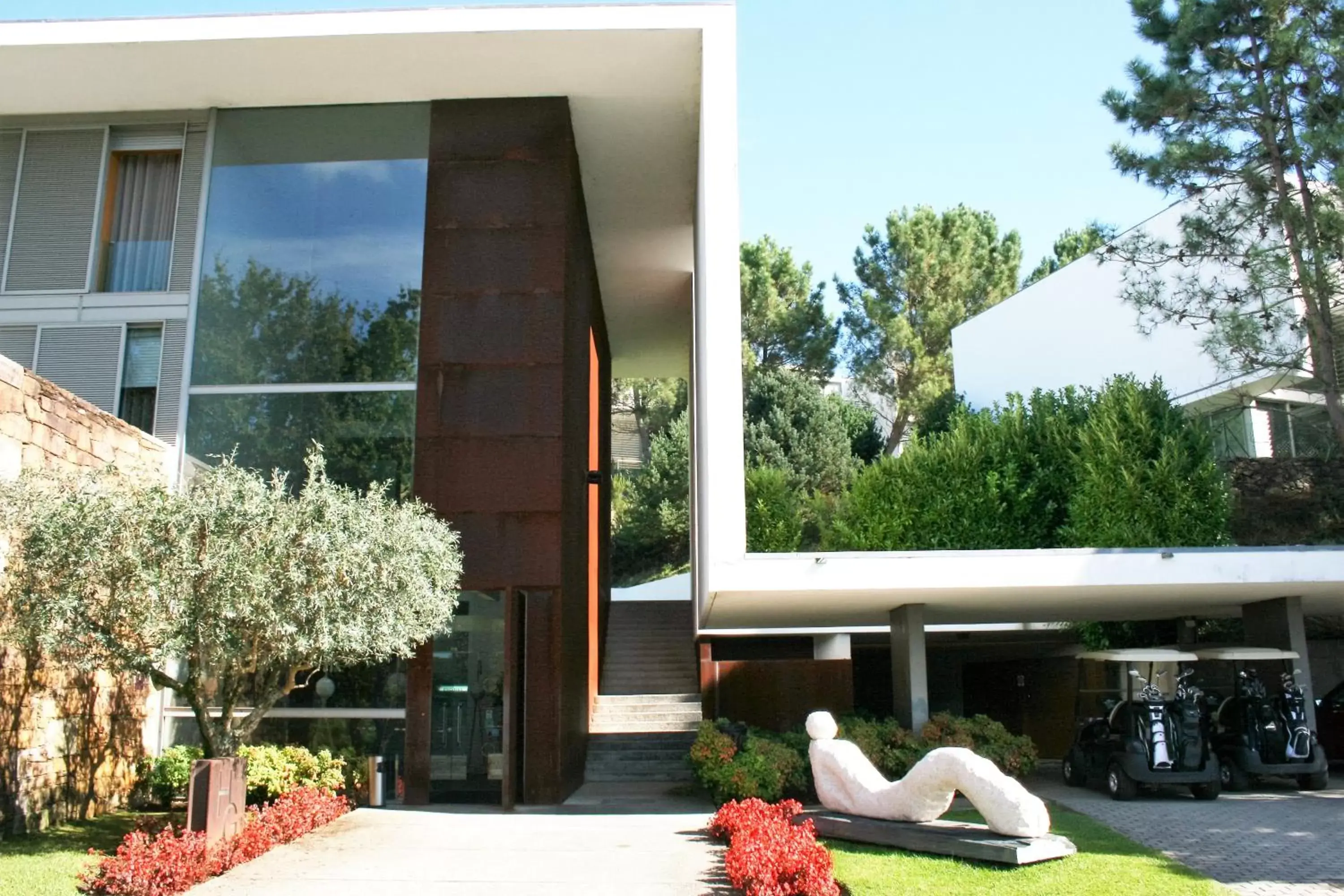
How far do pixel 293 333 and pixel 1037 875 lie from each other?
1047 cm

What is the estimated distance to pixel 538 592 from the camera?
43.5ft

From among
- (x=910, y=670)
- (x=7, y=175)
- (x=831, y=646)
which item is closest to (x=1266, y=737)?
(x=910, y=670)

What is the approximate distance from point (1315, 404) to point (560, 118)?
47.6 feet

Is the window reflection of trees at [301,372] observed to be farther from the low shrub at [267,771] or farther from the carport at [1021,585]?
the carport at [1021,585]

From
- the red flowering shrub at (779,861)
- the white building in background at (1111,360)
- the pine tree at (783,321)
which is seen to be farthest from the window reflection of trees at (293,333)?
the pine tree at (783,321)

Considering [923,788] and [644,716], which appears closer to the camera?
[923,788]

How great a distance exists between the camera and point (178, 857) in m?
8.26

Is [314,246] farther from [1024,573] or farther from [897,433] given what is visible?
[897,433]

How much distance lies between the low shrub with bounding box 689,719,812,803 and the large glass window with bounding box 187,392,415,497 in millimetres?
4640

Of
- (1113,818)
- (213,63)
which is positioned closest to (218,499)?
(213,63)

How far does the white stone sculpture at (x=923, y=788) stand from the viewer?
8391 mm

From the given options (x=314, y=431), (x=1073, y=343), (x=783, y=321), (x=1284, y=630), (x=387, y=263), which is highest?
(x=783, y=321)

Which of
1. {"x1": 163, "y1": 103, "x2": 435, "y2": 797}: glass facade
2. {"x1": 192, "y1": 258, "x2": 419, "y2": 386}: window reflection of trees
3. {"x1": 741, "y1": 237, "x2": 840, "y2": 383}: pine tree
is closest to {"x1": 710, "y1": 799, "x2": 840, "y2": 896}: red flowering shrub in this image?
{"x1": 163, "y1": 103, "x2": 435, "y2": 797}: glass facade

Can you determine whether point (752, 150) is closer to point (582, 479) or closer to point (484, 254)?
point (484, 254)
